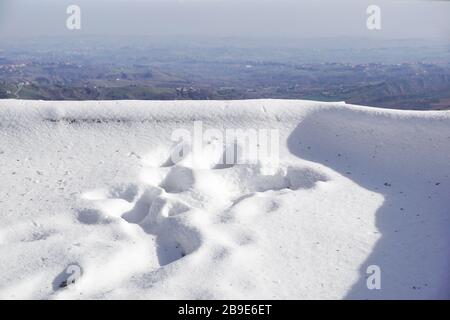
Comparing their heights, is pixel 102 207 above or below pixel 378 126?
below

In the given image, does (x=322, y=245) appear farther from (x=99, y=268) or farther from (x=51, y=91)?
(x=51, y=91)

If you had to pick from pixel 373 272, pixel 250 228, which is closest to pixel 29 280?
pixel 250 228

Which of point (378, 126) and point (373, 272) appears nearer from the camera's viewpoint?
point (373, 272)

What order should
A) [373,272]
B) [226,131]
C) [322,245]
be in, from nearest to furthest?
[373,272], [322,245], [226,131]

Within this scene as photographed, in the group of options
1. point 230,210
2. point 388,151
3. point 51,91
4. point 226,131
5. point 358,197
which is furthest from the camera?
point 51,91

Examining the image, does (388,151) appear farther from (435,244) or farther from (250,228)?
(250,228)
